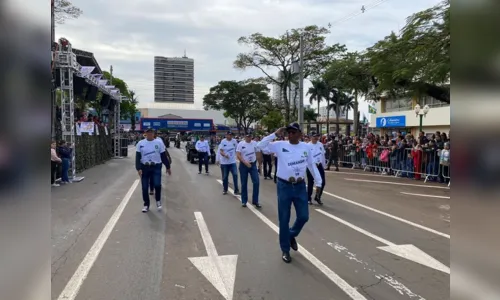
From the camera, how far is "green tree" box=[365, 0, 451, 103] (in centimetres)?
1408

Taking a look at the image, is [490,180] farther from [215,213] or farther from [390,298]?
[215,213]

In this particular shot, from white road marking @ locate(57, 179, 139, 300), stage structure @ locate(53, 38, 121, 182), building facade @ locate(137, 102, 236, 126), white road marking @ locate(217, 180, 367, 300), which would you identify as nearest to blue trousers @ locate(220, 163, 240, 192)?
white road marking @ locate(57, 179, 139, 300)

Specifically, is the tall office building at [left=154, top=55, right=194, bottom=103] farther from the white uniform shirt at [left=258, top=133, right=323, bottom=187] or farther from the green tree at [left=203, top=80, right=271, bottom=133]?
the white uniform shirt at [left=258, top=133, right=323, bottom=187]

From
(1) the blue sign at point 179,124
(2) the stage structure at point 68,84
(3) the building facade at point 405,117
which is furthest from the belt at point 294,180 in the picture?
(1) the blue sign at point 179,124

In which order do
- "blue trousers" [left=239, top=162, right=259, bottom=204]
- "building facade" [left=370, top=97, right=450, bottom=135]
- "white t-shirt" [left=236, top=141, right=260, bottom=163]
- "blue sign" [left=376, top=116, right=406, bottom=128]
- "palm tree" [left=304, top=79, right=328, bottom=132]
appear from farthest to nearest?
"palm tree" [left=304, top=79, right=328, bottom=132] < "blue sign" [left=376, top=116, right=406, bottom=128] < "building facade" [left=370, top=97, right=450, bottom=135] < "white t-shirt" [left=236, top=141, right=260, bottom=163] < "blue trousers" [left=239, top=162, right=259, bottom=204]

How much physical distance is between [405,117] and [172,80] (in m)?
108

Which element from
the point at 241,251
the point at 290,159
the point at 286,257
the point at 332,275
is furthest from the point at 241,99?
the point at 332,275

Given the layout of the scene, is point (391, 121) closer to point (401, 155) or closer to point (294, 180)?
point (401, 155)

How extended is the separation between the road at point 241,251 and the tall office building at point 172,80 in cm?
13108

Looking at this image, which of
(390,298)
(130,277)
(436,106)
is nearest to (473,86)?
(390,298)

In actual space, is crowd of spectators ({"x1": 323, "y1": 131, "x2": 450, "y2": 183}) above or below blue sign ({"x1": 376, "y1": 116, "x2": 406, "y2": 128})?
below

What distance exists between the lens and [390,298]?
13.6ft

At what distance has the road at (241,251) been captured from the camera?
4398 millimetres

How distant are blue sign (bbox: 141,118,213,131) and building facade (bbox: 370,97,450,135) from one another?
135ft
